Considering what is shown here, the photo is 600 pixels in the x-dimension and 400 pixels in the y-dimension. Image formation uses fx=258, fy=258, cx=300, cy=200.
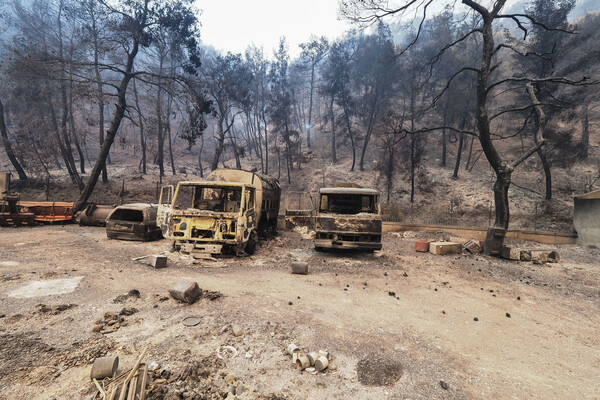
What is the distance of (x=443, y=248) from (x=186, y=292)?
29.6 ft

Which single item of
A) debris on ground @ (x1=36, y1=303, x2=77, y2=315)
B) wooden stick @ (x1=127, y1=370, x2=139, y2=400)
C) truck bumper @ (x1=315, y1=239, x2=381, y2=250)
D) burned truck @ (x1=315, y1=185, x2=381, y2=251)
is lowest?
debris on ground @ (x1=36, y1=303, x2=77, y2=315)

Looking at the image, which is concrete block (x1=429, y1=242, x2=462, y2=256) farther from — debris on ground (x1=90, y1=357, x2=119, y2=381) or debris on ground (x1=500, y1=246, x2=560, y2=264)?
debris on ground (x1=90, y1=357, x2=119, y2=381)

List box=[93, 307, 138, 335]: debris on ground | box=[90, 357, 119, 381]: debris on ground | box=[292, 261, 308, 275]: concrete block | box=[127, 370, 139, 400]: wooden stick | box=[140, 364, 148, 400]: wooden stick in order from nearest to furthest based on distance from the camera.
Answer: box=[127, 370, 139, 400]: wooden stick, box=[140, 364, 148, 400]: wooden stick, box=[90, 357, 119, 381]: debris on ground, box=[93, 307, 138, 335]: debris on ground, box=[292, 261, 308, 275]: concrete block

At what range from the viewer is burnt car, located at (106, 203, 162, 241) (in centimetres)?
945

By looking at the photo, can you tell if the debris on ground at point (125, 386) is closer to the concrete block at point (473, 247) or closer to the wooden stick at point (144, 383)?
the wooden stick at point (144, 383)

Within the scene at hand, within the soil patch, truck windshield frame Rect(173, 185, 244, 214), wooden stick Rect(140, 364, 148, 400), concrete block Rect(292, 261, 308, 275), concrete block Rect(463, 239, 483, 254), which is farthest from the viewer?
concrete block Rect(463, 239, 483, 254)

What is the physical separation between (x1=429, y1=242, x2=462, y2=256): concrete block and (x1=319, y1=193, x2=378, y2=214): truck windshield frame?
8.84 feet

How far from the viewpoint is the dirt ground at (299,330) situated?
8.55ft

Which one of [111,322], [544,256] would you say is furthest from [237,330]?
[544,256]

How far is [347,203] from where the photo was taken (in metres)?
10.4

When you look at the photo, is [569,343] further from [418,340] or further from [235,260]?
[235,260]

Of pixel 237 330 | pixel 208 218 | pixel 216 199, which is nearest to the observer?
pixel 237 330

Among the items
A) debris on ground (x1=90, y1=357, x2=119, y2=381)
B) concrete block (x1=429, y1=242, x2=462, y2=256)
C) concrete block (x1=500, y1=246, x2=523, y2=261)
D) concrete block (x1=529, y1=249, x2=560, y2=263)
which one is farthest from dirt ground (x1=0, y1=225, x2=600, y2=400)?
concrete block (x1=429, y1=242, x2=462, y2=256)

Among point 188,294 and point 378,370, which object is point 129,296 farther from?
point 378,370
